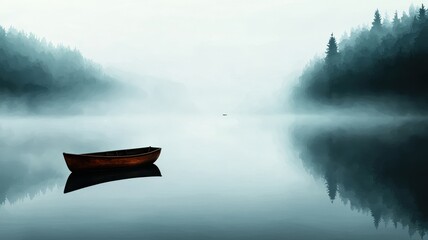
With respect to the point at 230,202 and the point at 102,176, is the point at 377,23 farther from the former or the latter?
the point at 230,202

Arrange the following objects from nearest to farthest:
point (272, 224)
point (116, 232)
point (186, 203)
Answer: point (116, 232) < point (272, 224) < point (186, 203)

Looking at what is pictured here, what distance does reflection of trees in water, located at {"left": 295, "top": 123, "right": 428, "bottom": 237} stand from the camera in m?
27.8

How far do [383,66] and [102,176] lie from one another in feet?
487

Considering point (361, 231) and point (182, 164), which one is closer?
point (361, 231)

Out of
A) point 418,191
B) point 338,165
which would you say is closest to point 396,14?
point 338,165

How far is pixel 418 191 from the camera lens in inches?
1325

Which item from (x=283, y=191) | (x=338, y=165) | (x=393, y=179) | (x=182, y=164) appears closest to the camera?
(x=283, y=191)

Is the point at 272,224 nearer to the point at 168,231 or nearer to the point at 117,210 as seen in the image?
the point at 168,231

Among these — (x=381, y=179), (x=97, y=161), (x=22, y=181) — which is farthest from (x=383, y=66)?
(x=22, y=181)

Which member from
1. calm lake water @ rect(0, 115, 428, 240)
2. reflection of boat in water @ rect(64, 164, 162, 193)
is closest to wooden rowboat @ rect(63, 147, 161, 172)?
reflection of boat in water @ rect(64, 164, 162, 193)

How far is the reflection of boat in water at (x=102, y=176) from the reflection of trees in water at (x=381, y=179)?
1796cm

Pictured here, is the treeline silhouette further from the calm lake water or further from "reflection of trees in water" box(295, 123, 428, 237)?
the calm lake water

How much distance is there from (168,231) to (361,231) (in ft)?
35.2

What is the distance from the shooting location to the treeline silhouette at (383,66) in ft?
503
